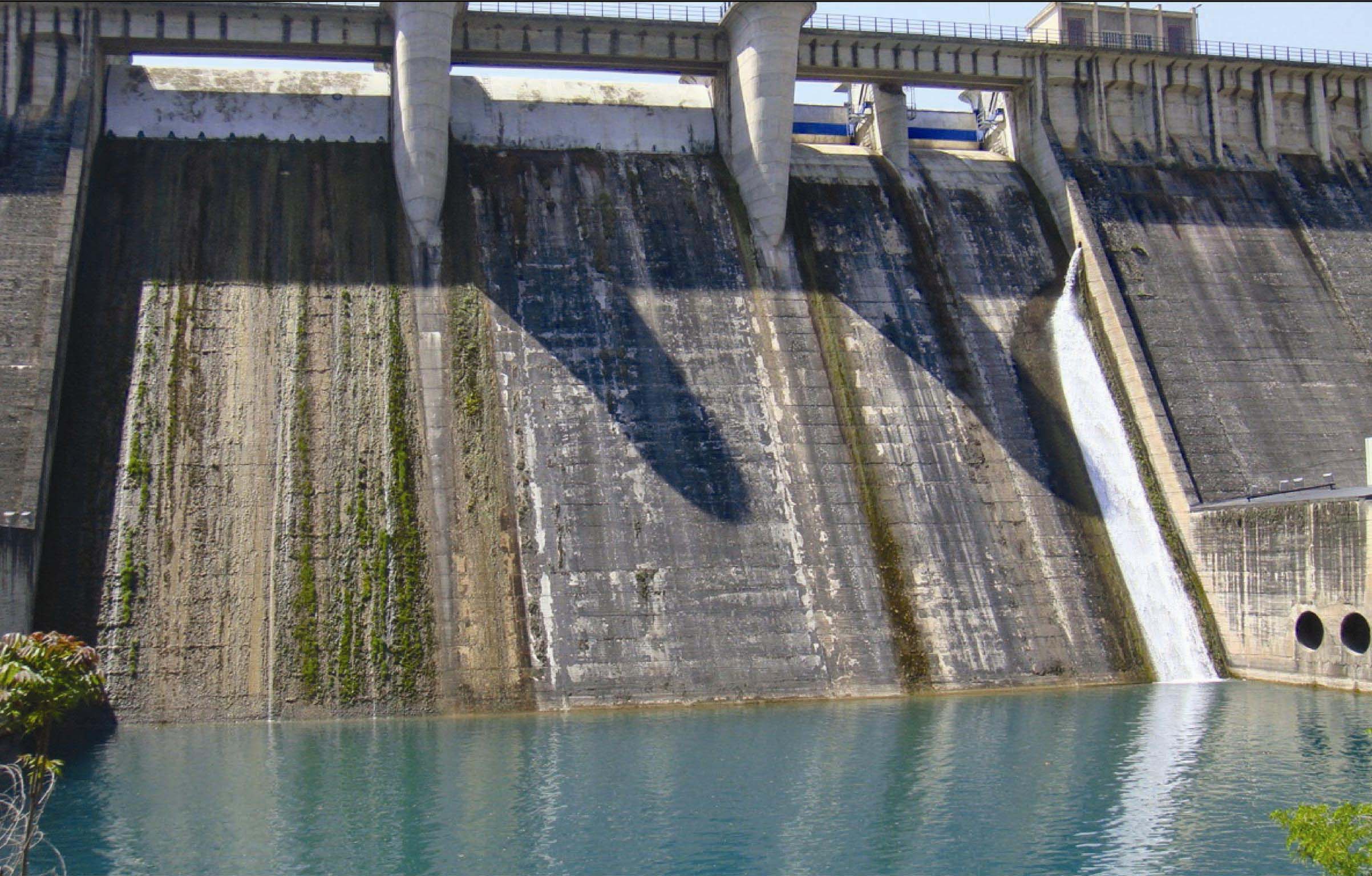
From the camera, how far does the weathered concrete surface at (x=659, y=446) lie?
25.2 m

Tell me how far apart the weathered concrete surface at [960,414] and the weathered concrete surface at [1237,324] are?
242 cm

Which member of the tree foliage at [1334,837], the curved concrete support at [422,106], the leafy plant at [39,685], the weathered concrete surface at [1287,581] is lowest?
the tree foliage at [1334,837]

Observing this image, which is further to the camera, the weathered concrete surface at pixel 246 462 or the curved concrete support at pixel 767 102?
the curved concrete support at pixel 767 102

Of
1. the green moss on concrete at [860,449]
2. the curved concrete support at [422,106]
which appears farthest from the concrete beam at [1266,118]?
the curved concrete support at [422,106]

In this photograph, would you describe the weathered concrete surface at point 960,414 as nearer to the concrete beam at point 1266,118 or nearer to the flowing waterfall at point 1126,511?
the flowing waterfall at point 1126,511

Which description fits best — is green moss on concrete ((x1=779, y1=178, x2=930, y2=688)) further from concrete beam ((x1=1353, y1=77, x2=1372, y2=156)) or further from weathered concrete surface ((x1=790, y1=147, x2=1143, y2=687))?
concrete beam ((x1=1353, y1=77, x2=1372, y2=156))

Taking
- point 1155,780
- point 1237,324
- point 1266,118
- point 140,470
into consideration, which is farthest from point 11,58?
A: point 1266,118

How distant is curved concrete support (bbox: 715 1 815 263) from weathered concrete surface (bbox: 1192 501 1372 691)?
39.7ft

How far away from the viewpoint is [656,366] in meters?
29.6

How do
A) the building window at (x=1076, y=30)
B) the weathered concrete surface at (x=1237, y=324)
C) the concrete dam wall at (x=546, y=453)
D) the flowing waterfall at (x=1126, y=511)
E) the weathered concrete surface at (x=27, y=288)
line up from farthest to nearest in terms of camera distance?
1. the building window at (x=1076, y=30)
2. the weathered concrete surface at (x=1237, y=324)
3. the flowing waterfall at (x=1126, y=511)
4. the concrete dam wall at (x=546, y=453)
5. the weathered concrete surface at (x=27, y=288)

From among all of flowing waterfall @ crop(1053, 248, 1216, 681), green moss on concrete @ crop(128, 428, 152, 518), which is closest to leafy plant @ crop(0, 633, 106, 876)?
green moss on concrete @ crop(128, 428, 152, 518)

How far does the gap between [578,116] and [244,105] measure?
8.10 meters

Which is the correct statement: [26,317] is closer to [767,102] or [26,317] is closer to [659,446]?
[659,446]

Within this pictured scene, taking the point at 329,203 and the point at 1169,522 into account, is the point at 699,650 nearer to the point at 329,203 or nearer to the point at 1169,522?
the point at 1169,522
